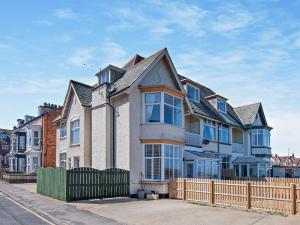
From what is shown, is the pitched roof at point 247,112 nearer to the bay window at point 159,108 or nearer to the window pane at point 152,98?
the bay window at point 159,108

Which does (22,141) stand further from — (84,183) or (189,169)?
(84,183)

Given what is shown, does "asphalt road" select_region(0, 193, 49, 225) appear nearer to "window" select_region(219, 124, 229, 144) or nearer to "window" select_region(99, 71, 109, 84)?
"window" select_region(99, 71, 109, 84)

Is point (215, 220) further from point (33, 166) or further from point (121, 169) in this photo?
point (33, 166)

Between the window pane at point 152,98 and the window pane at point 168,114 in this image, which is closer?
the window pane at point 152,98

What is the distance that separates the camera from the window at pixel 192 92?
34.4m

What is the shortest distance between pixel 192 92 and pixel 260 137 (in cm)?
1322

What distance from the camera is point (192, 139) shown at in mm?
31375

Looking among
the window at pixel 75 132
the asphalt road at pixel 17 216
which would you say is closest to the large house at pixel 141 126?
the window at pixel 75 132

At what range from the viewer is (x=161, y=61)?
88.3 feet

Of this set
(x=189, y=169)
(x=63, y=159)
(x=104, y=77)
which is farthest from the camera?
(x=63, y=159)

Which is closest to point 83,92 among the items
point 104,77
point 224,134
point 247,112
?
point 104,77

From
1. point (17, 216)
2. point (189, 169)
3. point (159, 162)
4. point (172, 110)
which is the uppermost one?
point (172, 110)

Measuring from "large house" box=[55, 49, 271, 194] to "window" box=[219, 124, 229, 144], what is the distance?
4.71 ft

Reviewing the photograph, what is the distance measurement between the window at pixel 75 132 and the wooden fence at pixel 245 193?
11.2 metres
